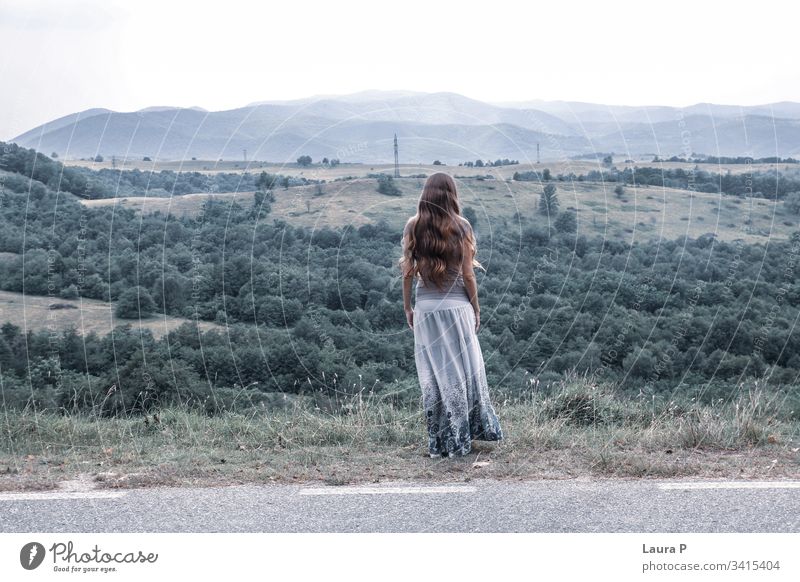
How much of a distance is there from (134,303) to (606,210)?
580 inches

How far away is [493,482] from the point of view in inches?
205

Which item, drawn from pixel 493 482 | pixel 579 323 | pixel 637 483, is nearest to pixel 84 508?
pixel 493 482

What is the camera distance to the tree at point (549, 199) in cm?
2298

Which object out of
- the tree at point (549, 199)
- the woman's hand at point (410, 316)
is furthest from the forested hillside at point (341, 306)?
the woman's hand at point (410, 316)

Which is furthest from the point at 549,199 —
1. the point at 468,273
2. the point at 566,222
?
the point at 468,273

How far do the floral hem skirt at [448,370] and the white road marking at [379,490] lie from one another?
73 cm

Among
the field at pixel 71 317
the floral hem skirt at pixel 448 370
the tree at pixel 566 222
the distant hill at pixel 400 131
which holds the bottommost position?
the field at pixel 71 317

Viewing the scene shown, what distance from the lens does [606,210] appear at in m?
27.7

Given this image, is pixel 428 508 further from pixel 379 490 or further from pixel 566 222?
pixel 566 222

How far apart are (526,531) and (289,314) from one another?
1697 cm

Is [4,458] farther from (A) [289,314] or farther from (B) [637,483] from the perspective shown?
(A) [289,314]

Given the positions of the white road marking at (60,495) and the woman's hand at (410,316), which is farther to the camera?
the woman's hand at (410,316)

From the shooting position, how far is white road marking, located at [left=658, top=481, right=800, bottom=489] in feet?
16.3

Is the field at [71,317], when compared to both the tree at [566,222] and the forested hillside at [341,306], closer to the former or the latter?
the forested hillside at [341,306]
